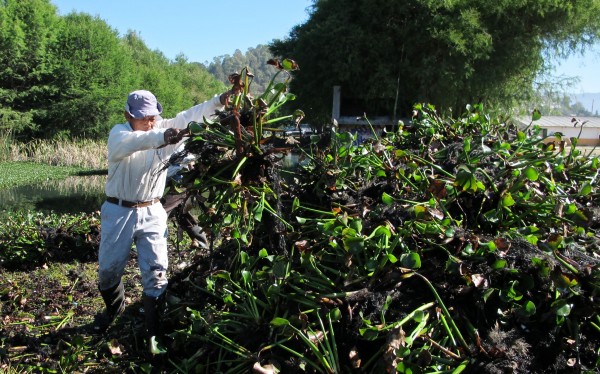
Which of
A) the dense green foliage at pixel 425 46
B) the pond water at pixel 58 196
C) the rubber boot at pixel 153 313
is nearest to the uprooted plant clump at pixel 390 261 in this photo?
the rubber boot at pixel 153 313

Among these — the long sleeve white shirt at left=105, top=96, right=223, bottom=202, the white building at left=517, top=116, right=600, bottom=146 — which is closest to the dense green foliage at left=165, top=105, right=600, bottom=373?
the white building at left=517, top=116, right=600, bottom=146

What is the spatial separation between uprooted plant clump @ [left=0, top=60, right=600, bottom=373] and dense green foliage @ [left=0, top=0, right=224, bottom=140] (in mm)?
27039

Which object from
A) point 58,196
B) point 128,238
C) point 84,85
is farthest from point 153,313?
point 84,85

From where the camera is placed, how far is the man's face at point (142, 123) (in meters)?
3.94

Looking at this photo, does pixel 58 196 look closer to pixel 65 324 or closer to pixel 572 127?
pixel 65 324

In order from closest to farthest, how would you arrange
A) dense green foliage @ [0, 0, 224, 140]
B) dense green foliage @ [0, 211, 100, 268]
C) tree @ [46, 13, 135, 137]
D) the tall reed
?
dense green foliage @ [0, 211, 100, 268], the tall reed, dense green foliage @ [0, 0, 224, 140], tree @ [46, 13, 135, 137]

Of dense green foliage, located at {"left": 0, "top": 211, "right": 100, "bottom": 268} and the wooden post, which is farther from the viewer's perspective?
the wooden post

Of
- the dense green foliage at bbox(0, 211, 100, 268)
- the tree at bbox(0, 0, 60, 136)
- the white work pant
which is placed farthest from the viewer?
the tree at bbox(0, 0, 60, 136)

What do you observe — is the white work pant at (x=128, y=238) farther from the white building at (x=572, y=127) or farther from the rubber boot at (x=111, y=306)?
the white building at (x=572, y=127)

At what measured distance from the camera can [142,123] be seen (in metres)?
3.97

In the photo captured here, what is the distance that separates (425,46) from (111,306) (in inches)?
406

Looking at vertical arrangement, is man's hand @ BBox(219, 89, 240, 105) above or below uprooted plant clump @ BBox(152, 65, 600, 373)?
above

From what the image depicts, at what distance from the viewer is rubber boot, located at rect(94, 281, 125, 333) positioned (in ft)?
13.2

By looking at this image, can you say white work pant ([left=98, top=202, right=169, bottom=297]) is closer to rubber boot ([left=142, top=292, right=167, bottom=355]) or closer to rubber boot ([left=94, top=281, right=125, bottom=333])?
rubber boot ([left=94, top=281, right=125, bottom=333])
